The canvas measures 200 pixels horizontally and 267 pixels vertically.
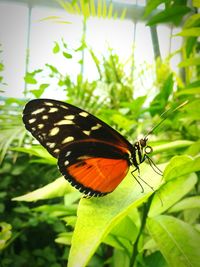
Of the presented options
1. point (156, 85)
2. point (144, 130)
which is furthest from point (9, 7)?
point (144, 130)

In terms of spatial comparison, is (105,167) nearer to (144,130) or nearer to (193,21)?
(193,21)

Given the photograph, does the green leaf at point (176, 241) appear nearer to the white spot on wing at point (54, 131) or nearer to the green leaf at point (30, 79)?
the white spot on wing at point (54, 131)

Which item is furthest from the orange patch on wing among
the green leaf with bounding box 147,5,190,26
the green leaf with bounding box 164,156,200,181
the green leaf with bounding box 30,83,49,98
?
the green leaf with bounding box 30,83,49,98

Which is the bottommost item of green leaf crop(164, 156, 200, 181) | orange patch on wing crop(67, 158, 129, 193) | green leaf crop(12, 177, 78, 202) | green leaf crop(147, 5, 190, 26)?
green leaf crop(12, 177, 78, 202)

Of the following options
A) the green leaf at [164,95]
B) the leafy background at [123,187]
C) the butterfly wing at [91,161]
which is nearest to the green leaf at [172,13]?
the leafy background at [123,187]

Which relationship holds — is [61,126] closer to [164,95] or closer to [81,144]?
[81,144]

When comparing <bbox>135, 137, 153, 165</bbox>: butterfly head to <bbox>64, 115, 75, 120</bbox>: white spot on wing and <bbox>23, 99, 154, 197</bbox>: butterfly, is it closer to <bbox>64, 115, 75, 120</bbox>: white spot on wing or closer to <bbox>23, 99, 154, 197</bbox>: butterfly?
<bbox>23, 99, 154, 197</bbox>: butterfly

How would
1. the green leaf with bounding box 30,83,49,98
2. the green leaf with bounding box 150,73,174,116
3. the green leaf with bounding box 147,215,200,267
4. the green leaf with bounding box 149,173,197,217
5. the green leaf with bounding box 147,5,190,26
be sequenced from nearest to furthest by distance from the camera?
the green leaf with bounding box 147,215,200,267
the green leaf with bounding box 149,173,197,217
the green leaf with bounding box 147,5,190,26
the green leaf with bounding box 150,73,174,116
the green leaf with bounding box 30,83,49,98
